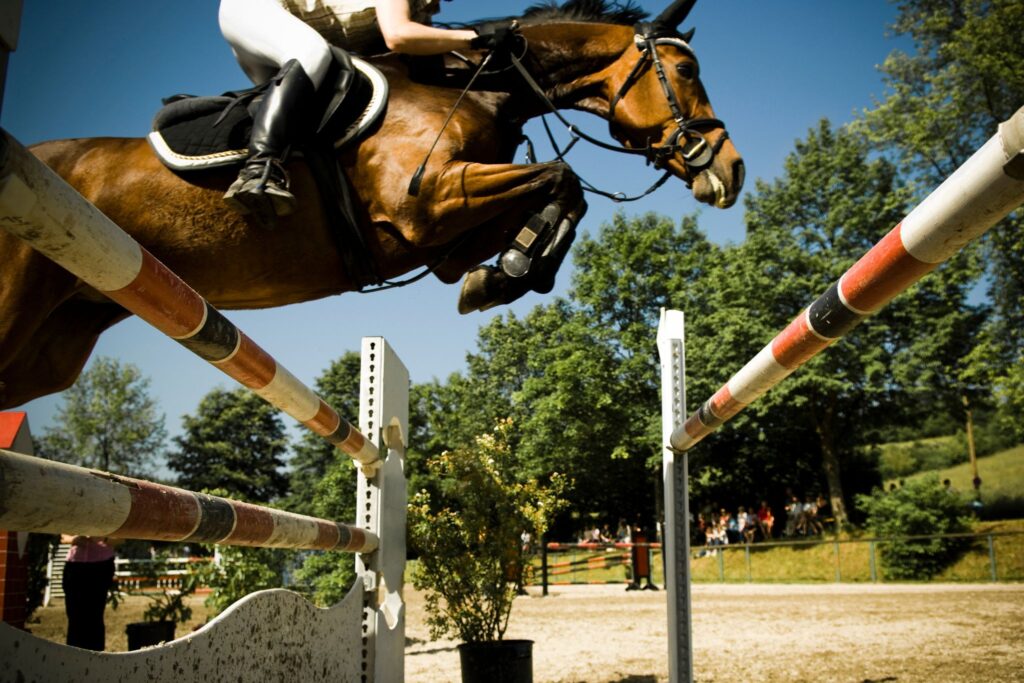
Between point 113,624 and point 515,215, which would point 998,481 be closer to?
point 113,624

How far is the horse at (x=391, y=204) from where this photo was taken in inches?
95.3

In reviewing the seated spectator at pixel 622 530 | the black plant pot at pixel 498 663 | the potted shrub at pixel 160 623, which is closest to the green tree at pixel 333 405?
the seated spectator at pixel 622 530

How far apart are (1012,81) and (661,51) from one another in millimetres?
16870

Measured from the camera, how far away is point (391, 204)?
99.0 inches

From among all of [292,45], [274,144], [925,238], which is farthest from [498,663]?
[925,238]

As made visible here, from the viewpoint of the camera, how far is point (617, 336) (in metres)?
24.6

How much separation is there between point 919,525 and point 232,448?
126ft

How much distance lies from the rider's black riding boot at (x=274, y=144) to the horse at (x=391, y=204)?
12 centimetres

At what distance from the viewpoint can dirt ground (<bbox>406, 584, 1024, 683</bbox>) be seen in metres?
5.38

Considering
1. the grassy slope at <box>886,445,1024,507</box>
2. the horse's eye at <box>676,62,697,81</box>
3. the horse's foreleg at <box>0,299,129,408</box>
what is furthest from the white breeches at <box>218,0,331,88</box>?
the grassy slope at <box>886,445,1024,507</box>

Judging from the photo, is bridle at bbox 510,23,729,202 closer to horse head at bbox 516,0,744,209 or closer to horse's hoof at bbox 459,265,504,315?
horse head at bbox 516,0,744,209

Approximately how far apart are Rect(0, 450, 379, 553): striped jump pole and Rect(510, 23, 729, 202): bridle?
181 cm

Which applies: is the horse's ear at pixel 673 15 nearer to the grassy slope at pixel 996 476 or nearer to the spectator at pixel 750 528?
the spectator at pixel 750 528

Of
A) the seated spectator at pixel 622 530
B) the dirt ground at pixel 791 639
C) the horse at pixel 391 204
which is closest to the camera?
the horse at pixel 391 204
